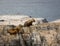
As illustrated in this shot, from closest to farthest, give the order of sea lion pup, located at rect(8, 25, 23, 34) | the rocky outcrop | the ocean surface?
the rocky outcrop → sea lion pup, located at rect(8, 25, 23, 34) → the ocean surface

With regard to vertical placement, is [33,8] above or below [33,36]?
above

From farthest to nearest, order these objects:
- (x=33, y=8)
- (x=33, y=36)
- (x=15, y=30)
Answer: (x=33, y=8), (x=15, y=30), (x=33, y=36)

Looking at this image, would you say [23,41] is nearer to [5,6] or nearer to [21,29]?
[21,29]

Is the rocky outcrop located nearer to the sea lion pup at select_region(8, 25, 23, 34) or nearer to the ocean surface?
the sea lion pup at select_region(8, 25, 23, 34)

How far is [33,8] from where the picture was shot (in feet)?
29.2

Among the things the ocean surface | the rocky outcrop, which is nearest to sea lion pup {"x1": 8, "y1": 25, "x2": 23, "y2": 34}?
the rocky outcrop

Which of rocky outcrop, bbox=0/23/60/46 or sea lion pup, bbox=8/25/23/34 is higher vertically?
sea lion pup, bbox=8/25/23/34

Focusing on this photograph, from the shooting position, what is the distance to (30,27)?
4.83 meters

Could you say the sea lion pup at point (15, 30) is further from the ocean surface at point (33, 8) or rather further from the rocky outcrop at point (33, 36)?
the ocean surface at point (33, 8)

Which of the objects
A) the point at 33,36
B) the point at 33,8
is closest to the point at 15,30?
the point at 33,36

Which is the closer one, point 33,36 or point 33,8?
point 33,36

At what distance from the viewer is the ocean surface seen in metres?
8.54

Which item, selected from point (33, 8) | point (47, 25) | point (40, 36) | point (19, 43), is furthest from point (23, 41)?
point (33, 8)

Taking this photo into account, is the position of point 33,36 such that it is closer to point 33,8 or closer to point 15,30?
point 15,30
